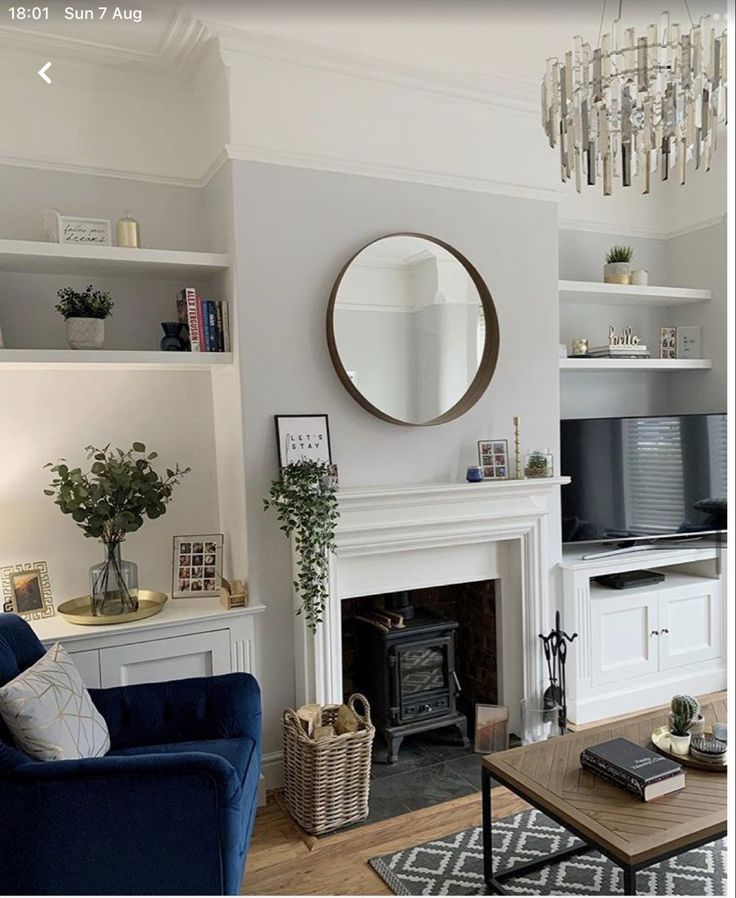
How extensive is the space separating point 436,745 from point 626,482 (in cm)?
158

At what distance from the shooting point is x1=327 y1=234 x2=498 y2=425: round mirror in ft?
9.65

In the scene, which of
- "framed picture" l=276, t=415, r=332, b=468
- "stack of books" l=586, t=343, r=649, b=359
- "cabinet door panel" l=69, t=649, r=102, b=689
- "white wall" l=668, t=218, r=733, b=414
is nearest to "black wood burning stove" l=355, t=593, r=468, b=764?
"framed picture" l=276, t=415, r=332, b=468

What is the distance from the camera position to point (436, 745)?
10.5ft

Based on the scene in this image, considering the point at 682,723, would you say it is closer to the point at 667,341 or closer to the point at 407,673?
the point at 407,673

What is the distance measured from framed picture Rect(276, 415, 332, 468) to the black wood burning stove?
0.84 meters

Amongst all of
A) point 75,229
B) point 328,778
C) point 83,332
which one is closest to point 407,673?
point 328,778

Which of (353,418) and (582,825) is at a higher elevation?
(353,418)

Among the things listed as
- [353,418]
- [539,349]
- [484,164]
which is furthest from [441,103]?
[353,418]

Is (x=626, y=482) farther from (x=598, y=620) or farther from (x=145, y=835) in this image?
(x=145, y=835)

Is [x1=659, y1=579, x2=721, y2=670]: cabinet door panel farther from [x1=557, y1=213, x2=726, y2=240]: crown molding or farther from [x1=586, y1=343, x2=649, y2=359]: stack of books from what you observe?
[x1=557, y1=213, x2=726, y2=240]: crown molding

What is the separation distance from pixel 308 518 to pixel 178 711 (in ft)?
2.56

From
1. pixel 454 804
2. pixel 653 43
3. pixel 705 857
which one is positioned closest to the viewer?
pixel 653 43

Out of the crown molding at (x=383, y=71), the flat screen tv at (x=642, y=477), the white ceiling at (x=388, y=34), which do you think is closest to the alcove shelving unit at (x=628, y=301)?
the flat screen tv at (x=642, y=477)

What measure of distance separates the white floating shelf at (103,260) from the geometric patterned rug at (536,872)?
87.4 inches
